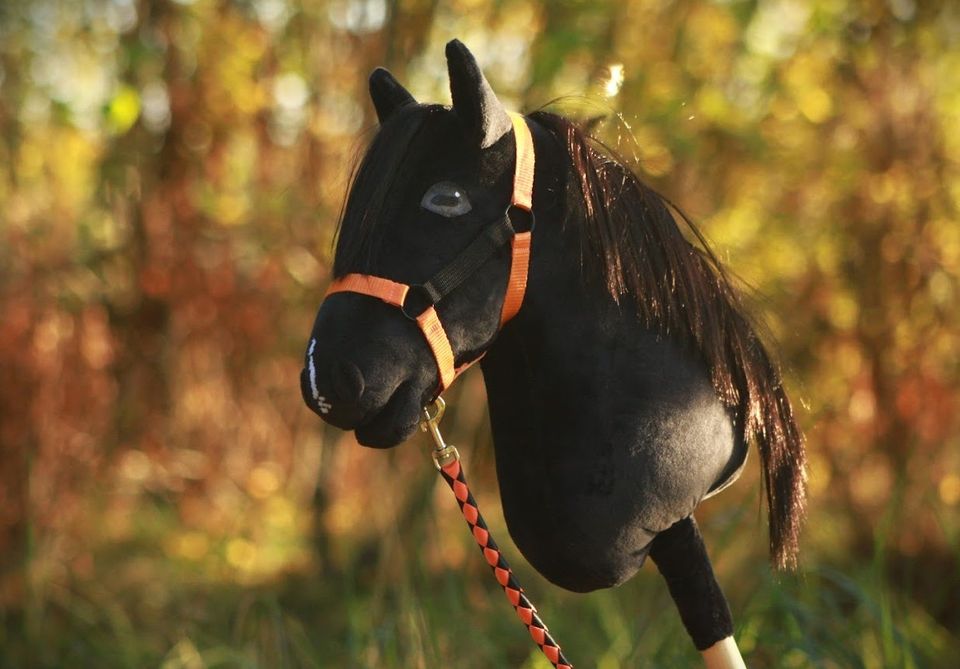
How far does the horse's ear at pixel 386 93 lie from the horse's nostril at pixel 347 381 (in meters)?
0.42

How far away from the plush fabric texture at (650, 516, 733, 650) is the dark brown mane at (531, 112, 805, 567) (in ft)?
0.43

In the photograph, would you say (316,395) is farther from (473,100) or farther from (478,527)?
(473,100)

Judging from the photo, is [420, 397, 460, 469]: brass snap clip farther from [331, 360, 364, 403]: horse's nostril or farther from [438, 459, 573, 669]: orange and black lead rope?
[331, 360, 364, 403]: horse's nostril

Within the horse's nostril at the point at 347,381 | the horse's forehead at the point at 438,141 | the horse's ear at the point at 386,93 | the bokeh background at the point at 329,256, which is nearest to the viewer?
the horse's nostril at the point at 347,381

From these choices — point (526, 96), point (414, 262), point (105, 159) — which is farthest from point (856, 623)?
point (105, 159)

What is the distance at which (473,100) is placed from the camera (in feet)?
4.38

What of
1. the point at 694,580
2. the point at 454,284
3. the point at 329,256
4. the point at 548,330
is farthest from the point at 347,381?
the point at 329,256

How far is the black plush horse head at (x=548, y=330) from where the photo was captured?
1.32m

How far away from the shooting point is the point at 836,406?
15.3 feet

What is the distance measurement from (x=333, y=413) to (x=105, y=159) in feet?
12.7

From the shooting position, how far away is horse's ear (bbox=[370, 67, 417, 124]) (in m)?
1.51

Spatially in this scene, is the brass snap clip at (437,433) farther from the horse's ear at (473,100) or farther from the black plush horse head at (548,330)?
the horse's ear at (473,100)

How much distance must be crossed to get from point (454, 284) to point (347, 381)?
0.62 ft

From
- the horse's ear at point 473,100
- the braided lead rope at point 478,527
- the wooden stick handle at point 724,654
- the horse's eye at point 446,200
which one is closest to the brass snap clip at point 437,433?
the braided lead rope at point 478,527
